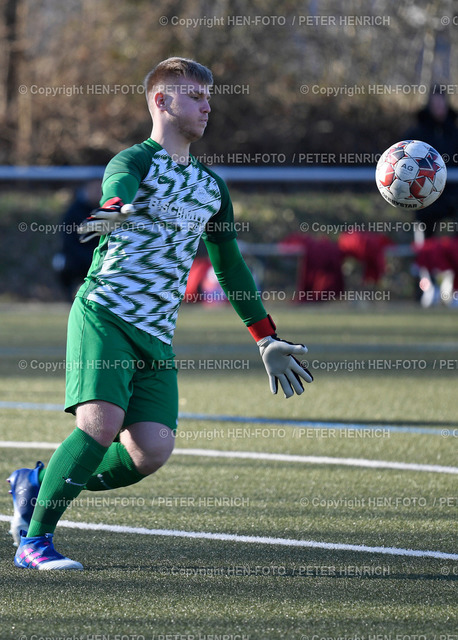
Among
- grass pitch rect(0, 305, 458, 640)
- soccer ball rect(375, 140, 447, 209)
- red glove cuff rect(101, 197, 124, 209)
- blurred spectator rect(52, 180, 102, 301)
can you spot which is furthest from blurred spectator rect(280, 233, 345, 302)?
red glove cuff rect(101, 197, 124, 209)

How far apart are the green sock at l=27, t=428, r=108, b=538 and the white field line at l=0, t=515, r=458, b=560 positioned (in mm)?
581

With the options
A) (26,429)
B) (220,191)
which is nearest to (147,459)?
(220,191)

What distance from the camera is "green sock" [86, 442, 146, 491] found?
4312 millimetres

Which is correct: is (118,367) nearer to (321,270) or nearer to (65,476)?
(65,476)

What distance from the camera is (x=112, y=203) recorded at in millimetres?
3678

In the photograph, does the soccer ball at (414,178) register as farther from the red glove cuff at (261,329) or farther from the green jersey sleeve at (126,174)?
the green jersey sleeve at (126,174)

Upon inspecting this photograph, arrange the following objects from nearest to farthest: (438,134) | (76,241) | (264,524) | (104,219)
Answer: (104,219)
(264,524)
(438,134)
(76,241)

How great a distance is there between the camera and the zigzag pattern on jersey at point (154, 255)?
420cm

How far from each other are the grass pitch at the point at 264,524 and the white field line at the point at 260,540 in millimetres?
47

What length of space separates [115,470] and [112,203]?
1179mm

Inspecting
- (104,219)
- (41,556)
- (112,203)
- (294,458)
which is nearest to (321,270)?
(294,458)

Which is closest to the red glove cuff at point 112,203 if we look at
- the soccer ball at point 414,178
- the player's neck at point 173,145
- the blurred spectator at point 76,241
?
the player's neck at point 173,145

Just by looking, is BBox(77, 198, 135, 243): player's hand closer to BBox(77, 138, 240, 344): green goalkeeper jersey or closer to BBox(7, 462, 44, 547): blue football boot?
BBox(77, 138, 240, 344): green goalkeeper jersey

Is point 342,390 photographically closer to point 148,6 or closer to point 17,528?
point 17,528
